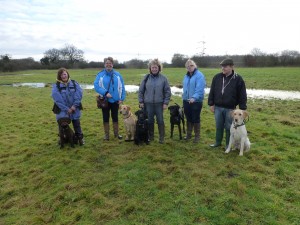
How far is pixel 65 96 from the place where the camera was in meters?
7.57

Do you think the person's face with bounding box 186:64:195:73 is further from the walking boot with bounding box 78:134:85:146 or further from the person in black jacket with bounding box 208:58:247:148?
the walking boot with bounding box 78:134:85:146

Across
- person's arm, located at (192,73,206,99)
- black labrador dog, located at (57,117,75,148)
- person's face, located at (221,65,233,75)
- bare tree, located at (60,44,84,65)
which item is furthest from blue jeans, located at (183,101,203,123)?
bare tree, located at (60,44,84,65)

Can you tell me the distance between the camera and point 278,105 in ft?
49.0

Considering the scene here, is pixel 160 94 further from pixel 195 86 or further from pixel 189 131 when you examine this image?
pixel 189 131

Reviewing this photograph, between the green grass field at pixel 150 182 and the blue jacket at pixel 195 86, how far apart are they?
56.5 inches

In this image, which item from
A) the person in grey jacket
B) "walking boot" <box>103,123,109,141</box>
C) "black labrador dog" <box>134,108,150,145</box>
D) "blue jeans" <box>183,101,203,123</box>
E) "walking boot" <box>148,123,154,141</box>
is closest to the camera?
the person in grey jacket

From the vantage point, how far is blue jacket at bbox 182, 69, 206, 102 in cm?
740

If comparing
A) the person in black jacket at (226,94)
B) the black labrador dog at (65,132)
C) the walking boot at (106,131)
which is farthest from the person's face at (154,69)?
the black labrador dog at (65,132)

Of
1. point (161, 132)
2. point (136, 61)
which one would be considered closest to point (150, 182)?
point (161, 132)

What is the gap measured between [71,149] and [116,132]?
1.54 metres

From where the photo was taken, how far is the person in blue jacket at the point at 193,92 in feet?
24.3

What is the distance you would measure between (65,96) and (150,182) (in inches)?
142

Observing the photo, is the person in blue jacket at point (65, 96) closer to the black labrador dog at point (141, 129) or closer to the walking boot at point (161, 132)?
the black labrador dog at point (141, 129)

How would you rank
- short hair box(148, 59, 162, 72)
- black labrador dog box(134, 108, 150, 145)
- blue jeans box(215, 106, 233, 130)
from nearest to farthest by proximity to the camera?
Result: blue jeans box(215, 106, 233, 130), short hair box(148, 59, 162, 72), black labrador dog box(134, 108, 150, 145)
